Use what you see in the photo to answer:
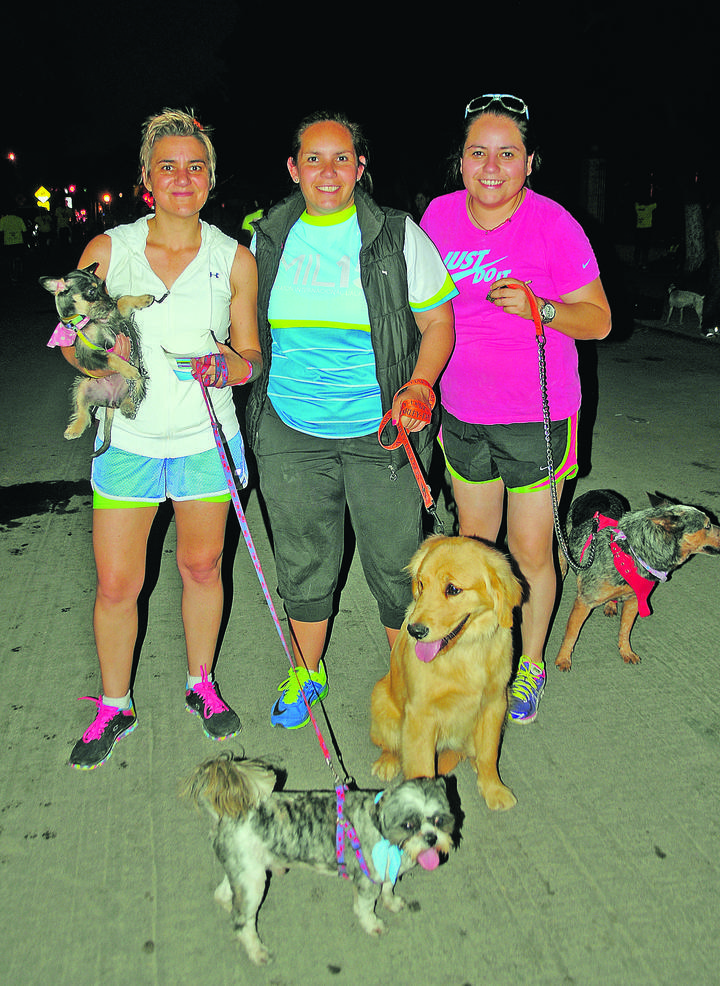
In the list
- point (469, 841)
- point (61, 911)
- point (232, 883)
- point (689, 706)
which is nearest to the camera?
point (232, 883)

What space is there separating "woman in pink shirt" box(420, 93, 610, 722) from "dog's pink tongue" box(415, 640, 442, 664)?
755 mm

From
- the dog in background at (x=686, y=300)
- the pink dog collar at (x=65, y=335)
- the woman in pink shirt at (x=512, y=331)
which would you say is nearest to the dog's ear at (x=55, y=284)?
the pink dog collar at (x=65, y=335)

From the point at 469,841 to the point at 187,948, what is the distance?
1.00 metres

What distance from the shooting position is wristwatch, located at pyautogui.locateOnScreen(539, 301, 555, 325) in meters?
2.73

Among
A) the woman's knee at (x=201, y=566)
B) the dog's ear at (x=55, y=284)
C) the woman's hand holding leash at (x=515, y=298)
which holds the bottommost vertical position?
the woman's knee at (x=201, y=566)

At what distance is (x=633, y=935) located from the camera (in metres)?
2.27

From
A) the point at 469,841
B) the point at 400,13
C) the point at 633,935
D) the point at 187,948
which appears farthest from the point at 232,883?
the point at 400,13

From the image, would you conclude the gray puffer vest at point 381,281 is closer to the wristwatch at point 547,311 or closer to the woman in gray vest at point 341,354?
the woman in gray vest at point 341,354

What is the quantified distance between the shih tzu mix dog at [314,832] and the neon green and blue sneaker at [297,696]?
875 mm

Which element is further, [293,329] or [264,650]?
[264,650]

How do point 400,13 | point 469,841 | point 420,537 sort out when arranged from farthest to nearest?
point 400,13, point 420,537, point 469,841

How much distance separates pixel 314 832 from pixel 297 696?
1.03 meters

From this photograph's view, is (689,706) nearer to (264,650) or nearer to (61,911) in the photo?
(264,650)

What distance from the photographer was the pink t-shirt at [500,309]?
2861mm
